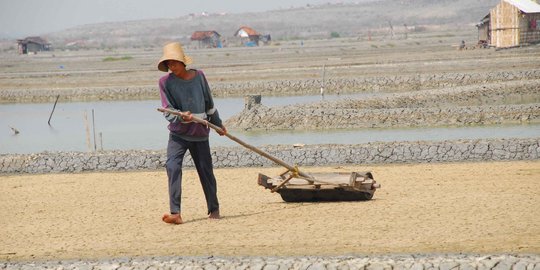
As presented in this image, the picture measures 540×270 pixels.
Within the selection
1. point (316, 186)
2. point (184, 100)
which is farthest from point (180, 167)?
point (316, 186)

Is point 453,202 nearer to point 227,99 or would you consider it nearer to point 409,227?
point 409,227

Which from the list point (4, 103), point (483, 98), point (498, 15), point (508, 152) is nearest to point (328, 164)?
point (508, 152)

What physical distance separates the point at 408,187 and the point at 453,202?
1.40 metres

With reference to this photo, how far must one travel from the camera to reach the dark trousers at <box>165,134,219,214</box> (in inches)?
361

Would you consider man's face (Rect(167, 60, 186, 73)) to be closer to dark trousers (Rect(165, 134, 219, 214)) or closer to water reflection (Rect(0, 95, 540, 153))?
dark trousers (Rect(165, 134, 219, 214))

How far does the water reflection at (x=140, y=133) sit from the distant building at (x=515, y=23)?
18.6 metres

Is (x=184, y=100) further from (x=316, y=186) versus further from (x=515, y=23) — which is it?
(x=515, y=23)

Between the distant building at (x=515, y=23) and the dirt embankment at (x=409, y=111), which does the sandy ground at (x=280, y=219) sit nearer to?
the dirt embankment at (x=409, y=111)

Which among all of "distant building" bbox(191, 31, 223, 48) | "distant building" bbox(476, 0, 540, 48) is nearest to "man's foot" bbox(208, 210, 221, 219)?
"distant building" bbox(476, 0, 540, 48)

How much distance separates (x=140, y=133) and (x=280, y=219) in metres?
12.8

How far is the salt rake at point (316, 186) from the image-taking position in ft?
32.1

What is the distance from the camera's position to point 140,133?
70.9 ft

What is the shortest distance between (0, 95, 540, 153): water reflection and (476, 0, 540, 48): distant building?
1863 centimetres

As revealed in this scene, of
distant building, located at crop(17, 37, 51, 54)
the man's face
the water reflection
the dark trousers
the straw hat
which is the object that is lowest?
distant building, located at crop(17, 37, 51, 54)
